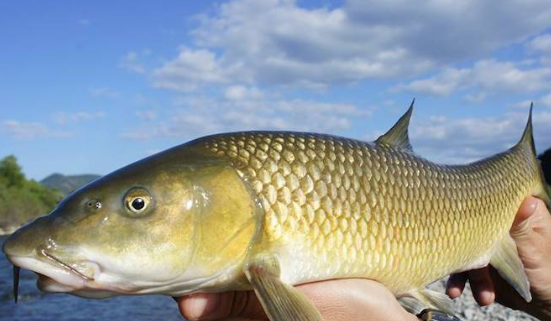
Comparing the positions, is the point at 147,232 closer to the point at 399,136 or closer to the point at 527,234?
the point at 399,136

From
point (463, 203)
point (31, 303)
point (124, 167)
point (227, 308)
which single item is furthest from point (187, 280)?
point (31, 303)

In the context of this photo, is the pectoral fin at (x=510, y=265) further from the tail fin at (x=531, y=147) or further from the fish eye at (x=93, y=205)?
the fish eye at (x=93, y=205)

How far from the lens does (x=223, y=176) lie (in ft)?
10.1

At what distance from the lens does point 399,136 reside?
4.11m

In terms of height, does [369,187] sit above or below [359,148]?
below

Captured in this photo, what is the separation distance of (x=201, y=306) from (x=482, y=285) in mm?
3315

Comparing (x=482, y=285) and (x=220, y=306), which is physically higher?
(x=220, y=306)

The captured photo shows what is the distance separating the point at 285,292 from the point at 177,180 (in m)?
0.80

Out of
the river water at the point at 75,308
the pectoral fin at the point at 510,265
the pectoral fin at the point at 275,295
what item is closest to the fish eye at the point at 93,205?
the pectoral fin at the point at 275,295

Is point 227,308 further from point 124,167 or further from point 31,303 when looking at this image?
point 31,303

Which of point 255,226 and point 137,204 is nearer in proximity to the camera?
point 137,204

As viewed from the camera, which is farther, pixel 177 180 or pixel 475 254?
pixel 475 254

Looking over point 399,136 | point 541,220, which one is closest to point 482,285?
point 541,220

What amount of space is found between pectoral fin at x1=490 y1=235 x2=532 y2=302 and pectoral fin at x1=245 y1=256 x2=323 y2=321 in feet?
7.78
